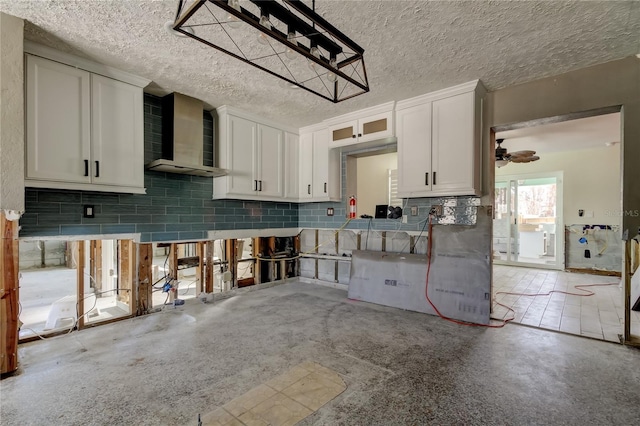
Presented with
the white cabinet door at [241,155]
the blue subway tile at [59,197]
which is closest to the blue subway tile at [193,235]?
the white cabinet door at [241,155]

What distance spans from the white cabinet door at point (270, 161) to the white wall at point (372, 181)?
1441mm

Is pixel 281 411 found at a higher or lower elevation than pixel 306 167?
lower

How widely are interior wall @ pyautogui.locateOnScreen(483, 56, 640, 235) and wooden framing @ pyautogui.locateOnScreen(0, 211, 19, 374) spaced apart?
4.75m

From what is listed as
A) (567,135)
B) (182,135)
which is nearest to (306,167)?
(182,135)

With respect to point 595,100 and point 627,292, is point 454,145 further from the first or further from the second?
point 627,292

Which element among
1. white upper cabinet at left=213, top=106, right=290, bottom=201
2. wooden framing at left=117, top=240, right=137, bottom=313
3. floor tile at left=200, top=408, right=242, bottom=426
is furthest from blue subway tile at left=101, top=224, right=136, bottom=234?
floor tile at left=200, top=408, right=242, bottom=426

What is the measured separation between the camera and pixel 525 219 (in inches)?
306

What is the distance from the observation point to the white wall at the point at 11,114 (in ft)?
7.18

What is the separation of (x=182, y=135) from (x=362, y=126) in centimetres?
237

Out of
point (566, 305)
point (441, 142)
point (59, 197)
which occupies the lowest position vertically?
point (566, 305)

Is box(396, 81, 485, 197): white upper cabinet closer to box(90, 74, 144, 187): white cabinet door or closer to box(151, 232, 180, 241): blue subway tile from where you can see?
box(151, 232, 180, 241): blue subway tile

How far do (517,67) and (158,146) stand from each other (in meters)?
4.07

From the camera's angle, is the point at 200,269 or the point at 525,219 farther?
the point at 525,219

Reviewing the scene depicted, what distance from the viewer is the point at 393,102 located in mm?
3834
